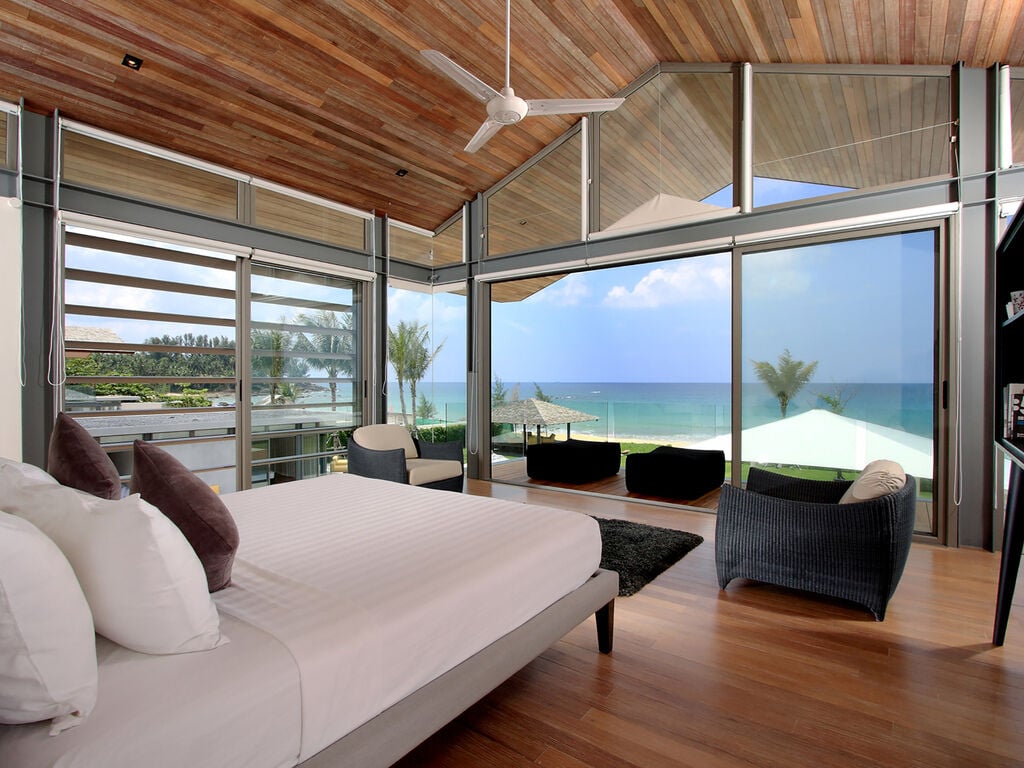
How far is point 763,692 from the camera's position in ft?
6.79

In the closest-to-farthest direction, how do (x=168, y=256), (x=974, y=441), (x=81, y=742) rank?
(x=81, y=742) < (x=974, y=441) < (x=168, y=256)

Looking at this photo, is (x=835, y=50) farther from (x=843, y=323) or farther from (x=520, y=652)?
(x=520, y=652)

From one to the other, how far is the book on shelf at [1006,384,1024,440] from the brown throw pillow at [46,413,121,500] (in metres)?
3.68

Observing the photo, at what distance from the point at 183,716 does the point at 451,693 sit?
736 mm

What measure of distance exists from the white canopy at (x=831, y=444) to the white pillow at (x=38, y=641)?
4.52 m

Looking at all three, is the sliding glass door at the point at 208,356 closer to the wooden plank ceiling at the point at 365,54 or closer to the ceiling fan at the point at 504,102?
the wooden plank ceiling at the point at 365,54

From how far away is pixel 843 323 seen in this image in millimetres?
4277

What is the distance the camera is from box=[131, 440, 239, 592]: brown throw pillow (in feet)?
4.86

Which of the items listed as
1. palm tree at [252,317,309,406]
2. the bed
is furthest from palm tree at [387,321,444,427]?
the bed

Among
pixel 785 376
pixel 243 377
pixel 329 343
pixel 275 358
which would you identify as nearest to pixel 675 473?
pixel 785 376

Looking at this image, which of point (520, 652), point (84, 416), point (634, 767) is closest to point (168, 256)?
point (84, 416)

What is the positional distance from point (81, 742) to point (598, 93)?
5664 millimetres

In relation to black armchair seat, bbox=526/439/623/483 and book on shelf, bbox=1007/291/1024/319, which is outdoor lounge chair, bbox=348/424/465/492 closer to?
black armchair seat, bbox=526/439/623/483

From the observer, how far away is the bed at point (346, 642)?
1032 mm
